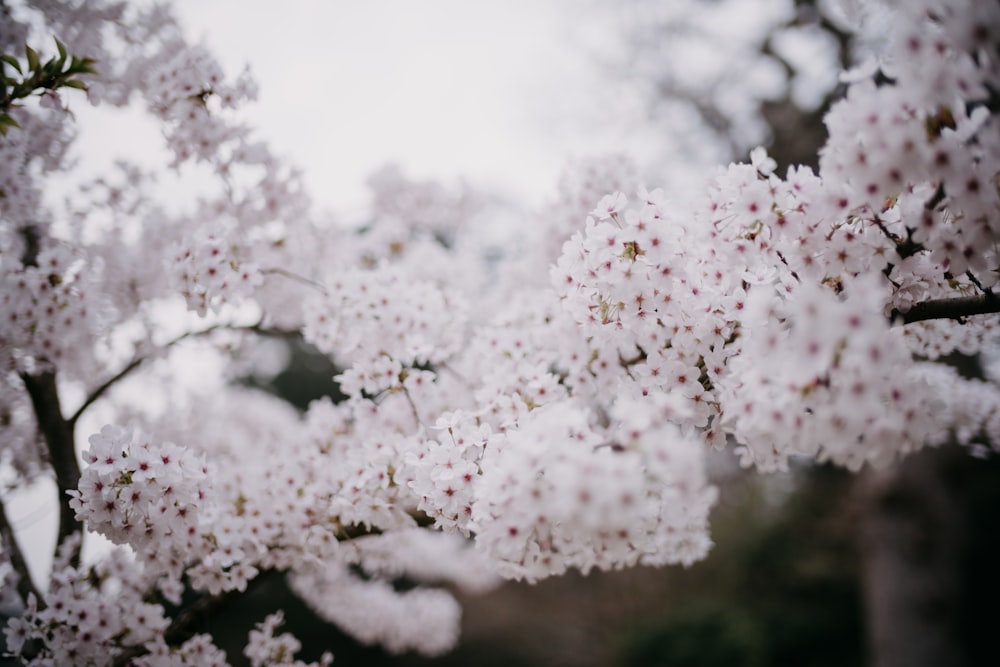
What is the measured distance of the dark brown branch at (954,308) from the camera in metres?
2.12

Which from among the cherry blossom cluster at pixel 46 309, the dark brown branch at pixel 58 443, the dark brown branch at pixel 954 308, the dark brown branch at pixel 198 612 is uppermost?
the cherry blossom cluster at pixel 46 309

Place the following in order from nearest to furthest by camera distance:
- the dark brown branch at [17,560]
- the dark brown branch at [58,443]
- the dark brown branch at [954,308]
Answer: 1. the dark brown branch at [954,308]
2. the dark brown branch at [17,560]
3. the dark brown branch at [58,443]

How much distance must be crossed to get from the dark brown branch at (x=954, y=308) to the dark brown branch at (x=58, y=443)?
14.7 ft

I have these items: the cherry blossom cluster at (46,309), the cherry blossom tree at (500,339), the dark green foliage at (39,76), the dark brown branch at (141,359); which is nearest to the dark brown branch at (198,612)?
the cherry blossom tree at (500,339)

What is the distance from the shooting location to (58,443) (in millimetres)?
3295

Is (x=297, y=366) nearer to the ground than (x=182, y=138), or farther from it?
farther from it

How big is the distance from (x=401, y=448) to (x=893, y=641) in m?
6.86

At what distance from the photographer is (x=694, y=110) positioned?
845 cm

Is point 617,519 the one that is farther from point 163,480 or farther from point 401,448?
point 163,480

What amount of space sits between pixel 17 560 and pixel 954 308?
5.01 m

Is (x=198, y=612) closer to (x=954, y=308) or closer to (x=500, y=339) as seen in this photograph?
(x=500, y=339)

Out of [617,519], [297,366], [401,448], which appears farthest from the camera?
[297,366]

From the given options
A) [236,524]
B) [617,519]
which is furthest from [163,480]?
[617,519]

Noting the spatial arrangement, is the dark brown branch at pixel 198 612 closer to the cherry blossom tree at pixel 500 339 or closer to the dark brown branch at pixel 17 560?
the cherry blossom tree at pixel 500 339
